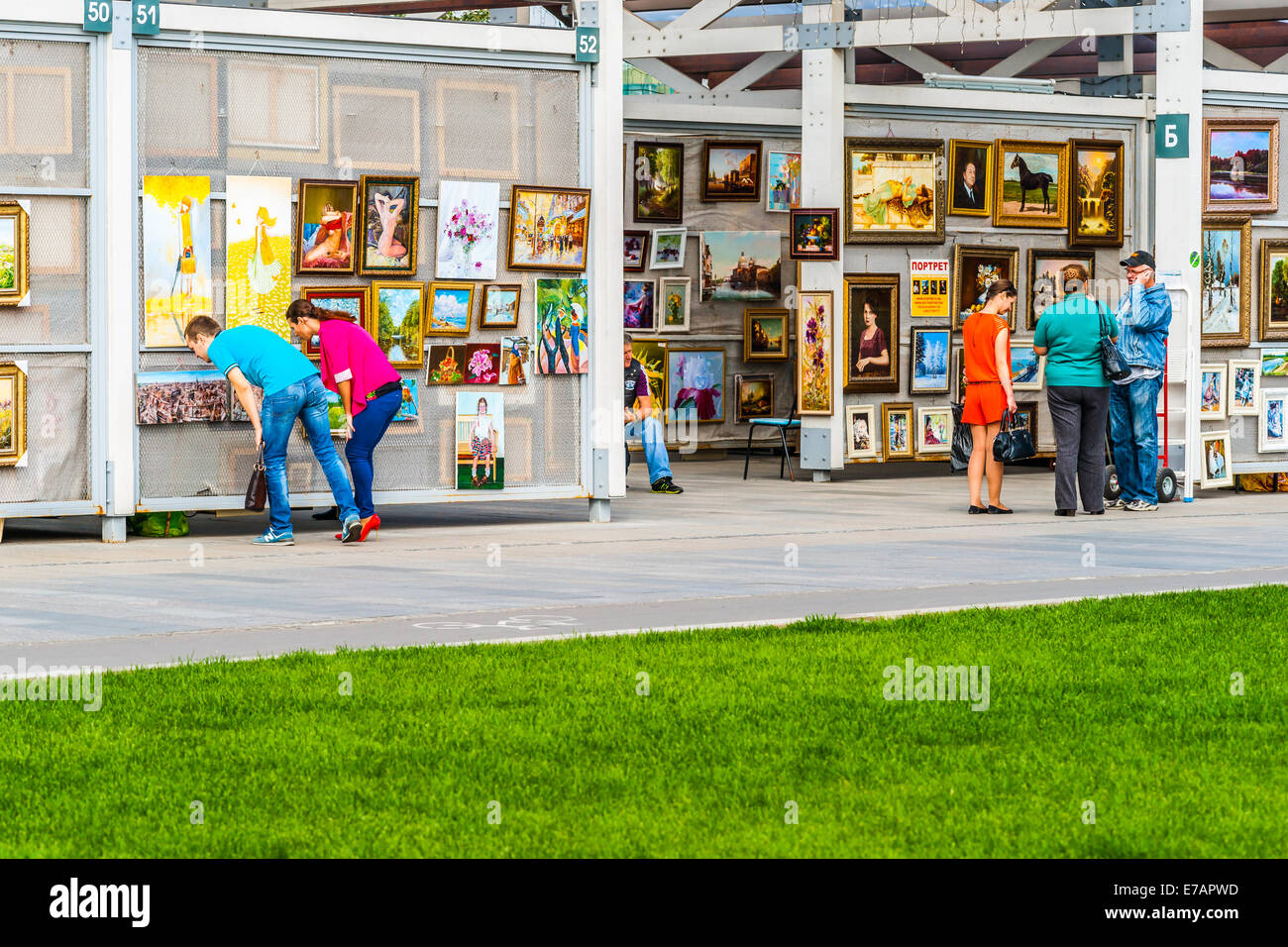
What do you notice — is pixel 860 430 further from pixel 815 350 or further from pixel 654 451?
pixel 654 451

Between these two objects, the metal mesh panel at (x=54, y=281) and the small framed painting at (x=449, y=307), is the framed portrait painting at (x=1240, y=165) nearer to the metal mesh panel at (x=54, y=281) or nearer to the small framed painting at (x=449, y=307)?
the small framed painting at (x=449, y=307)

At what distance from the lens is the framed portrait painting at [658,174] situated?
21422 millimetres

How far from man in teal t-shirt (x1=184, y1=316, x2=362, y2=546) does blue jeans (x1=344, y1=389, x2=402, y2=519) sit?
256 millimetres

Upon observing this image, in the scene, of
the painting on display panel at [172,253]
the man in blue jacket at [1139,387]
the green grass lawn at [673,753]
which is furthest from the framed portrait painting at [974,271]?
the green grass lawn at [673,753]

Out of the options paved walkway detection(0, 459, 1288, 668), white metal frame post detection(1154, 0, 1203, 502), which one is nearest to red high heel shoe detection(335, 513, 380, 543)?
paved walkway detection(0, 459, 1288, 668)

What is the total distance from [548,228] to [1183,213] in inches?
237

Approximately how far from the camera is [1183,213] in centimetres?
1717

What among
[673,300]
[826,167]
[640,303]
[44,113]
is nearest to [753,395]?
[673,300]

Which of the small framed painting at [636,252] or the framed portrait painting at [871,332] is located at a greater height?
the small framed painting at [636,252]

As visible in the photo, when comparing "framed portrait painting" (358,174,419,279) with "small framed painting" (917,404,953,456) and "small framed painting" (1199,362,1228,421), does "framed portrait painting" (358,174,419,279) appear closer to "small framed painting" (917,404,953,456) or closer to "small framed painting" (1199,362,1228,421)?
"small framed painting" (917,404,953,456)

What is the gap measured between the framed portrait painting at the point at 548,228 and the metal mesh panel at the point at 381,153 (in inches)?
4.2

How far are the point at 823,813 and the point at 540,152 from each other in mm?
10139

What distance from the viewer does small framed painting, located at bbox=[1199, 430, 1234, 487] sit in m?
17.7

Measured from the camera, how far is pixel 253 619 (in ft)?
29.5
